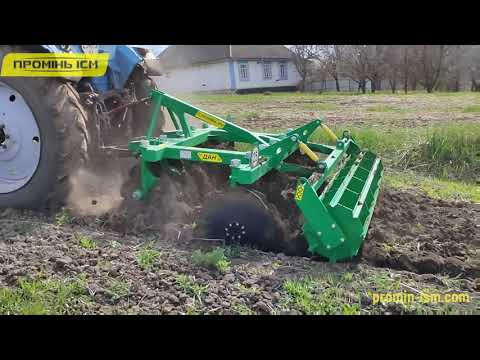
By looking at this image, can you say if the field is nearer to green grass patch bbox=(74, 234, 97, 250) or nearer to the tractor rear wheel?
green grass patch bbox=(74, 234, 97, 250)

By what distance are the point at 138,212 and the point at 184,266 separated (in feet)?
3.42

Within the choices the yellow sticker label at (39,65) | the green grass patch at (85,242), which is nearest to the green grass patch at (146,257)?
the green grass patch at (85,242)

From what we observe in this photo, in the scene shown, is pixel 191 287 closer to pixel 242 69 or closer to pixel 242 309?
pixel 242 309

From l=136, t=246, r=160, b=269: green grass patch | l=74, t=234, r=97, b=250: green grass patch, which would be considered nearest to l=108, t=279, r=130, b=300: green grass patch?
l=136, t=246, r=160, b=269: green grass patch

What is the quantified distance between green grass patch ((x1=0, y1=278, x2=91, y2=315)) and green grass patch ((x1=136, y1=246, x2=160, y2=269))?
424 mm

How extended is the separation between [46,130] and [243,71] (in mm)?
21251

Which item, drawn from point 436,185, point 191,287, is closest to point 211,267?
point 191,287

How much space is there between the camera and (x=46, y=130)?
13.2ft

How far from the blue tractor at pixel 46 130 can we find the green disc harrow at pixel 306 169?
56 centimetres

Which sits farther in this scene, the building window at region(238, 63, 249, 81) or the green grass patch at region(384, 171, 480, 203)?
the building window at region(238, 63, 249, 81)

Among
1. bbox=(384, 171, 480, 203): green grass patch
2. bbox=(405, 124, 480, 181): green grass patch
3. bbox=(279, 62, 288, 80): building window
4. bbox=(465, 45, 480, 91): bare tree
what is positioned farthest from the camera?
bbox=(279, 62, 288, 80): building window

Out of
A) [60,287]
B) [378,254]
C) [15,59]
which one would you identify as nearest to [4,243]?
[60,287]

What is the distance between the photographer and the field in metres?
2.72

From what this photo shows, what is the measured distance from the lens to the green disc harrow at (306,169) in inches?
126
